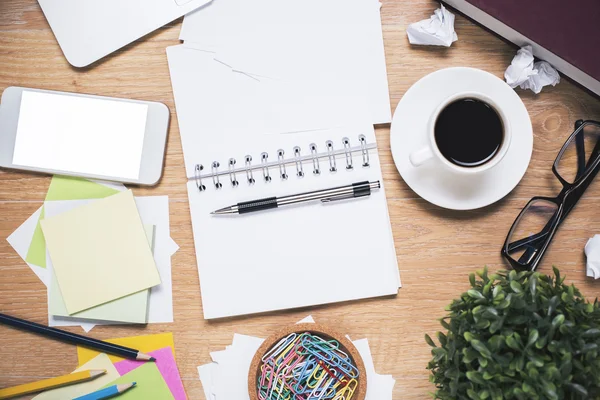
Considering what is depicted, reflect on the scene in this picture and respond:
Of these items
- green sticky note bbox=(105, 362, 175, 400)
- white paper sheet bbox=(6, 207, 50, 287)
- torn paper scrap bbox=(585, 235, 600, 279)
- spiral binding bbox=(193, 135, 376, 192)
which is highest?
spiral binding bbox=(193, 135, 376, 192)

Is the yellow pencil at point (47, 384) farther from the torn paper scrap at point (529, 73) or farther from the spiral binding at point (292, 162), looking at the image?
the torn paper scrap at point (529, 73)

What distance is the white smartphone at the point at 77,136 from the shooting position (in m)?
0.97

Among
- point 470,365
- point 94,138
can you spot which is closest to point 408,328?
point 470,365

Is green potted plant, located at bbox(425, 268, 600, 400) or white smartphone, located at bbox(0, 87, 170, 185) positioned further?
white smartphone, located at bbox(0, 87, 170, 185)

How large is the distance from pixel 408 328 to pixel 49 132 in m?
0.69

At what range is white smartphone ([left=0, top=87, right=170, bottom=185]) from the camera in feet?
3.19

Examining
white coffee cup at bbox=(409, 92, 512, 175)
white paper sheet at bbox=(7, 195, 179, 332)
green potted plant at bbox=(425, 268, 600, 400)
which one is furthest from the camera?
white paper sheet at bbox=(7, 195, 179, 332)

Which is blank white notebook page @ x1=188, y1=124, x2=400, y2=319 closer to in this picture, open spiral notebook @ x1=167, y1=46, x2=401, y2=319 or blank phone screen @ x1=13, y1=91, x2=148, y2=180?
open spiral notebook @ x1=167, y1=46, x2=401, y2=319

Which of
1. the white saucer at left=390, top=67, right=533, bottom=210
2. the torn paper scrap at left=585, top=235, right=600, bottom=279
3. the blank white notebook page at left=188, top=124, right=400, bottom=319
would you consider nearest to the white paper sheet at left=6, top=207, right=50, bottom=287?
the blank white notebook page at left=188, top=124, right=400, bottom=319

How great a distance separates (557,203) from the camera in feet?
3.10

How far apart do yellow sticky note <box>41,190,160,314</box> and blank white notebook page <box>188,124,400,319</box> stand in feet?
0.33

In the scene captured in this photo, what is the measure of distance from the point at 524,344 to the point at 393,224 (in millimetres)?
307

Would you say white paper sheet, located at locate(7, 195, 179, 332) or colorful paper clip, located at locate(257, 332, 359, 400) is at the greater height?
white paper sheet, located at locate(7, 195, 179, 332)

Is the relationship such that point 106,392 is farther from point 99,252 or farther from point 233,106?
point 233,106
